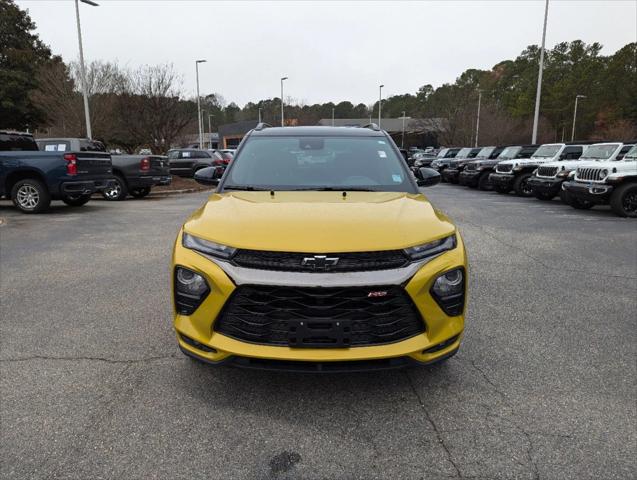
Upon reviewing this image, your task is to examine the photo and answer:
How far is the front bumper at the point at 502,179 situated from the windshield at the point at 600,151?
3.11 metres

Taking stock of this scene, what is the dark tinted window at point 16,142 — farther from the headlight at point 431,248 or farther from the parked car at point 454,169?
the parked car at point 454,169

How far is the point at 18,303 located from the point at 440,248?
4.45 metres

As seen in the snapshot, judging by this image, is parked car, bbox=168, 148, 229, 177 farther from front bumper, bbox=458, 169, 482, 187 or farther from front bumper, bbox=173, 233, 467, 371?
front bumper, bbox=173, 233, 467, 371

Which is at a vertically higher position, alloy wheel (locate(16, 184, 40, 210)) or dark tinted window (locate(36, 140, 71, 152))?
dark tinted window (locate(36, 140, 71, 152))

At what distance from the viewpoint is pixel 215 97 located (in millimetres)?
93625

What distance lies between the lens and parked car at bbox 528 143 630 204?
1356 centimetres

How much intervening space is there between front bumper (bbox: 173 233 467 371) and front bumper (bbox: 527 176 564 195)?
45.6 ft

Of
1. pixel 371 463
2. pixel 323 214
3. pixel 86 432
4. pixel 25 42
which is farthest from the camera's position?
pixel 25 42

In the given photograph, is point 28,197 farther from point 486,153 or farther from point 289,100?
point 289,100

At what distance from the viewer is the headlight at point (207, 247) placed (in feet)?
8.80

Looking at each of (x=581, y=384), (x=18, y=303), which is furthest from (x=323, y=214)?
(x=18, y=303)

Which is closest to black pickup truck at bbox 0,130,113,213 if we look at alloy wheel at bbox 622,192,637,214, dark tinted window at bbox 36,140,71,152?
dark tinted window at bbox 36,140,71,152

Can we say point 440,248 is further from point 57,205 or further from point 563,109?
point 563,109

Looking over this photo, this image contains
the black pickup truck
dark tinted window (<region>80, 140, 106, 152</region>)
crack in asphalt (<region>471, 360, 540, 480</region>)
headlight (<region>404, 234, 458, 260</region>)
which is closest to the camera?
crack in asphalt (<region>471, 360, 540, 480</region>)
